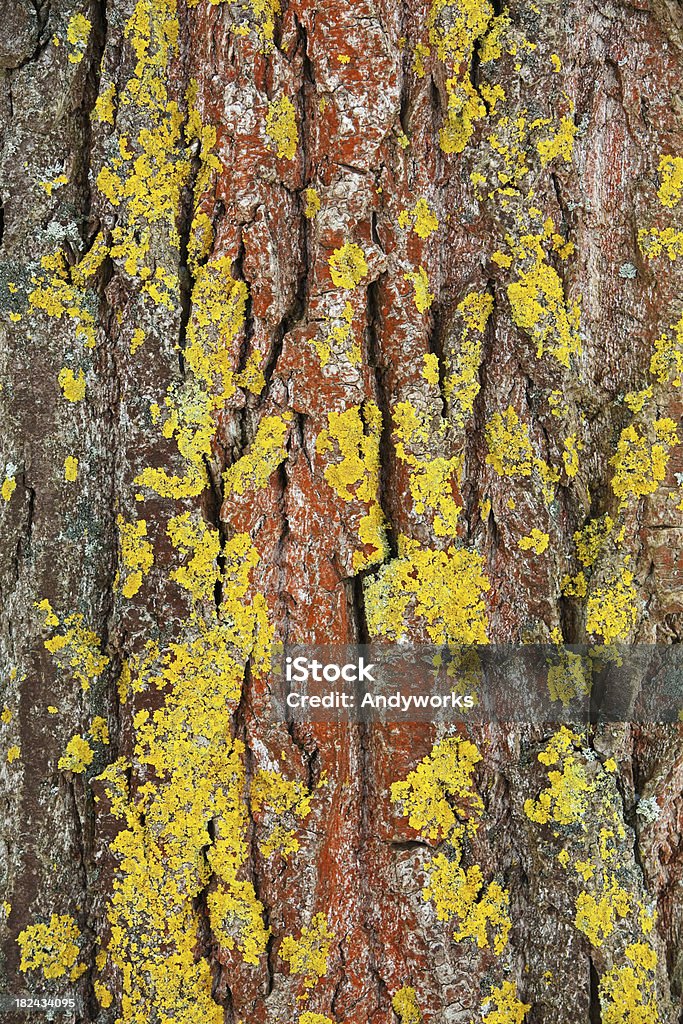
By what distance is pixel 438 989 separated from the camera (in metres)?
1.43

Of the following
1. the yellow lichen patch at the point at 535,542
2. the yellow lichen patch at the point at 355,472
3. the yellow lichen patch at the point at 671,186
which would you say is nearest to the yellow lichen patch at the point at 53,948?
the yellow lichen patch at the point at 355,472

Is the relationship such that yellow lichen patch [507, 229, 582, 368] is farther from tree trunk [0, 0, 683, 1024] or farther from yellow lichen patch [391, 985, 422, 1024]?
yellow lichen patch [391, 985, 422, 1024]

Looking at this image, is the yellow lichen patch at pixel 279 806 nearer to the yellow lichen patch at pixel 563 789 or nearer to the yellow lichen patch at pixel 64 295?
the yellow lichen patch at pixel 563 789

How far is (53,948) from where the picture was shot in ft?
4.85

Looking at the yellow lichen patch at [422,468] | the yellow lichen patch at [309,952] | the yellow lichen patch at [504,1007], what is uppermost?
the yellow lichen patch at [422,468]

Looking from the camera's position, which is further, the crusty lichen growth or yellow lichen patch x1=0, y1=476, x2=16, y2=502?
yellow lichen patch x1=0, y1=476, x2=16, y2=502

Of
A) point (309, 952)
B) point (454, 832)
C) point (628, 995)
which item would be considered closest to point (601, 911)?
point (628, 995)

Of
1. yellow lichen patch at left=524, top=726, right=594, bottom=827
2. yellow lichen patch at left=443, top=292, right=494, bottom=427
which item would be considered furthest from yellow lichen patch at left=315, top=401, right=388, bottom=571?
yellow lichen patch at left=524, top=726, right=594, bottom=827

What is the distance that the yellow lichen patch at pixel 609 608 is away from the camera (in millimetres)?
1497

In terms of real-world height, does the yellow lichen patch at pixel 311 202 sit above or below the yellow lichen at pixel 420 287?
above

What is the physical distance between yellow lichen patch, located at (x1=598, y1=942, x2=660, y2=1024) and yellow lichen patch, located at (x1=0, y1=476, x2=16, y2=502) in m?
1.34

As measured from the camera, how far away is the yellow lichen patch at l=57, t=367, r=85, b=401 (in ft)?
5.12

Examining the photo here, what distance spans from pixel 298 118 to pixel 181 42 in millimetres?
294

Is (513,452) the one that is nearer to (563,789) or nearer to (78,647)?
(563,789)
